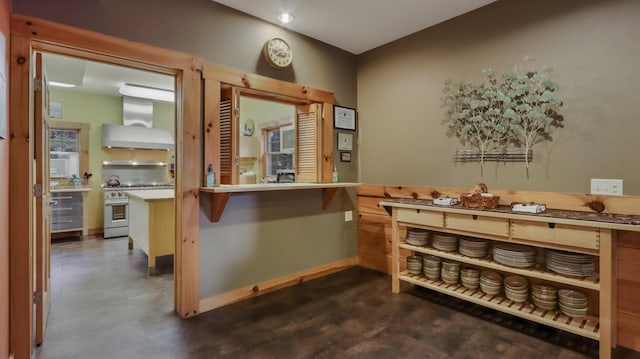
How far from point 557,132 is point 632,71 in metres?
0.54

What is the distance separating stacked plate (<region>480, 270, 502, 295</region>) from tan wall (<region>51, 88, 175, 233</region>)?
6.32 metres

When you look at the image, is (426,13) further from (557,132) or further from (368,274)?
(368,274)

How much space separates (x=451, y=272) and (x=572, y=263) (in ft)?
2.85

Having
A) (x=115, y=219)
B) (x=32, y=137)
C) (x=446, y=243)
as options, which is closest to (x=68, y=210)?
(x=115, y=219)

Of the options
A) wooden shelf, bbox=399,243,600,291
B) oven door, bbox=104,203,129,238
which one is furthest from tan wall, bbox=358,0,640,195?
oven door, bbox=104,203,129,238

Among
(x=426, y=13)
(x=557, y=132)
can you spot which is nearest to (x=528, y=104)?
(x=557, y=132)

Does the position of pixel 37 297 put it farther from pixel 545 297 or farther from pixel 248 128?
pixel 248 128

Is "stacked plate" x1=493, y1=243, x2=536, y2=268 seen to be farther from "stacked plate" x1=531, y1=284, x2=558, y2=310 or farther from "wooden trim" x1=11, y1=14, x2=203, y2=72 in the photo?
"wooden trim" x1=11, y1=14, x2=203, y2=72

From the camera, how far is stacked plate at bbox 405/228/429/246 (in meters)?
2.86

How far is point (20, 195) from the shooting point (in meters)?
1.86

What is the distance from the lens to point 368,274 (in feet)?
11.5

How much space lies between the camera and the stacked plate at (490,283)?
8.09 ft

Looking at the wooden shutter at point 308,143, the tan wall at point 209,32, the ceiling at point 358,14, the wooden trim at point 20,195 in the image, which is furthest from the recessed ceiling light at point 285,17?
the wooden trim at point 20,195

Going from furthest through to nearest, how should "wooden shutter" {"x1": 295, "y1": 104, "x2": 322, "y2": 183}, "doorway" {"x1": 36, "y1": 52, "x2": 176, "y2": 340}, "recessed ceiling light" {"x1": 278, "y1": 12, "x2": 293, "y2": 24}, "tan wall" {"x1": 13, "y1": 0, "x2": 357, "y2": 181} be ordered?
"doorway" {"x1": 36, "y1": 52, "x2": 176, "y2": 340} → "wooden shutter" {"x1": 295, "y1": 104, "x2": 322, "y2": 183} → "recessed ceiling light" {"x1": 278, "y1": 12, "x2": 293, "y2": 24} → "tan wall" {"x1": 13, "y1": 0, "x2": 357, "y2": 181}
